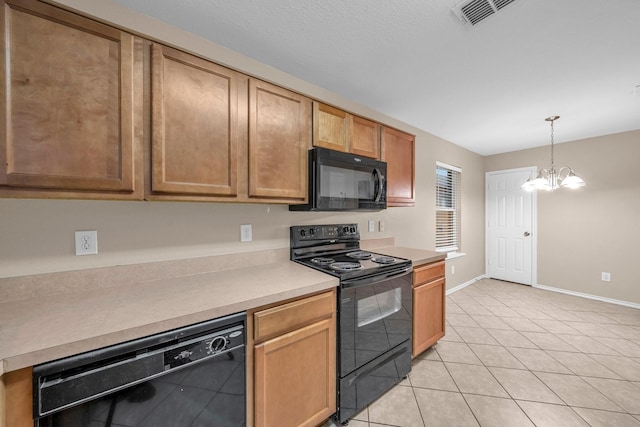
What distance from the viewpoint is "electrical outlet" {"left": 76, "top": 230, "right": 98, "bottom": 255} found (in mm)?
1243

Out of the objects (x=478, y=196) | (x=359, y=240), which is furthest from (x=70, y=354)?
(x=478, y=196)

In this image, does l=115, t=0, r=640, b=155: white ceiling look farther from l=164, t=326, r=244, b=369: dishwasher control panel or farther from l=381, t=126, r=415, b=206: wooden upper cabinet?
l=164, t=326, r=244, b=369: dishwasher control panel

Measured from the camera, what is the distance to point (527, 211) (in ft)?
14.0

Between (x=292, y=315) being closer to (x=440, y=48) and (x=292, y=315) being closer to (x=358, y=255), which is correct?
(x=358, y=255)

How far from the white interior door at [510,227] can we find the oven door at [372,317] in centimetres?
370

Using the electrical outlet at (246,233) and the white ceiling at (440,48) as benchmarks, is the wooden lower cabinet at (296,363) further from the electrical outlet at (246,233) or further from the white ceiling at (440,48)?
the white ceiling at (440,48)

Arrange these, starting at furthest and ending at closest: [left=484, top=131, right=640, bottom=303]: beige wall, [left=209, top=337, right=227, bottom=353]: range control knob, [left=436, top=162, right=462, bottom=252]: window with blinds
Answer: [left=436, top=162, right=462, bottom=252]: window with blinds < [left=484, top=131, right=640, bottom=303]: beige wall < [left=209, top=337, right=227, bottom=353]: range control knob

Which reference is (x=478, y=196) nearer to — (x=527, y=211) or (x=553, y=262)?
(x=527, y=211)

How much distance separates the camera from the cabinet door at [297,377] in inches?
47.3

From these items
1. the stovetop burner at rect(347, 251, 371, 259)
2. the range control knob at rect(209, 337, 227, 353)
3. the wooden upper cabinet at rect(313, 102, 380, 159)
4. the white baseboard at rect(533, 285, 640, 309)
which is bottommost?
the white baseboard at rect(533, 285, 640, 309)

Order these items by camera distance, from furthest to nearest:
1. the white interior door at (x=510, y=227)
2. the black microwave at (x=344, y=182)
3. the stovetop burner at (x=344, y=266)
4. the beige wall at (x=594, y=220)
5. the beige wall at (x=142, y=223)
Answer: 1. the white interior door at (x=510, y=227)
2. the beige wall at (x=594, y=220)
3. the black microwave at (x=344, y=182)
4. the stovetop burner at (x=344, y=266)
5. the beige wall at (x=142, y=223)

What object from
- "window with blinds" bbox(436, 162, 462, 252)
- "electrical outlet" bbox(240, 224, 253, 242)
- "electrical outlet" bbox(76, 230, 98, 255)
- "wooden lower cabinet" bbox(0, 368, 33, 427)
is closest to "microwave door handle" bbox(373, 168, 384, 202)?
"electrical outlet" bbox(240, 224, 253, 242)

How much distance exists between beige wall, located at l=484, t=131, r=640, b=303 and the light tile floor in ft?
1.79

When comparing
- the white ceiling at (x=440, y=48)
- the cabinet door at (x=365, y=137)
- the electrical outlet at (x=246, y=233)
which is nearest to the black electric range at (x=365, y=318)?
the electrical outlet at (x=246, y=233)
